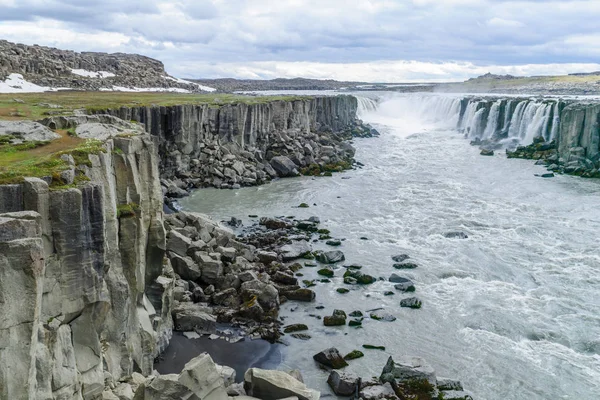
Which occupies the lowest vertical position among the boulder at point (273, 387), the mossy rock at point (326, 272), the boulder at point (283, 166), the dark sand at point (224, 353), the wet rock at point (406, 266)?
the dark sand at point (224, 353)

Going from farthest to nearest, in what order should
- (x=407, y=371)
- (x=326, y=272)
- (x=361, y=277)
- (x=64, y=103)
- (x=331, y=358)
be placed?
(x=64, y=103)
(x=326, y=272)
(x=361, y=277)
(x=331, y=358)
(x=407, y=371)

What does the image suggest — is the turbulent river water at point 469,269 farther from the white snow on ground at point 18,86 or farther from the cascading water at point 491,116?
the white snow on ground at point 18,86

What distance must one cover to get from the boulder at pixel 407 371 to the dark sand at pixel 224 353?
3850 mm

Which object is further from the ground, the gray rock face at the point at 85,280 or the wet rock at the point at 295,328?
the gray rock face at the point at 85,280

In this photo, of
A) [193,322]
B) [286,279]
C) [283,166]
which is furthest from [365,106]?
[193,322]

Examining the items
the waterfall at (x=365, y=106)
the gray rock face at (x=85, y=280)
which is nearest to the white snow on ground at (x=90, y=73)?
the waterfall at (x=365, y=106)

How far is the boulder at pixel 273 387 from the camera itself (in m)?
14.8

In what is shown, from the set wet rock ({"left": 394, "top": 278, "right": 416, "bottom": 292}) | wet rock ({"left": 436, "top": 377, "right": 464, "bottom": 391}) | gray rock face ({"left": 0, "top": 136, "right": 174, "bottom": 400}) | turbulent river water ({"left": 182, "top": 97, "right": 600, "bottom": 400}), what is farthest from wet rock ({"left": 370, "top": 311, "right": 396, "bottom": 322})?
gray rock face ({"left": 0, "top": 136, "right": 174, "bottom": 400})

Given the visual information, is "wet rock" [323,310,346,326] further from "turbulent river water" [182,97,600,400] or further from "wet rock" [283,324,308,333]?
"wet rock" [283,324,308,333]

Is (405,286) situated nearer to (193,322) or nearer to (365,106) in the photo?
(193,322)

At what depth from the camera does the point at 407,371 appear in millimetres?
18438

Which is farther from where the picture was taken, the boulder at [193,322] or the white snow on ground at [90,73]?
the white snow on ground at [90,73]

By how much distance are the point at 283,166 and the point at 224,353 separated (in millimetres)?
34396

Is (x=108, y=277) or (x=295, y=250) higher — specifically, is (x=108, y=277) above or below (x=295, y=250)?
above
